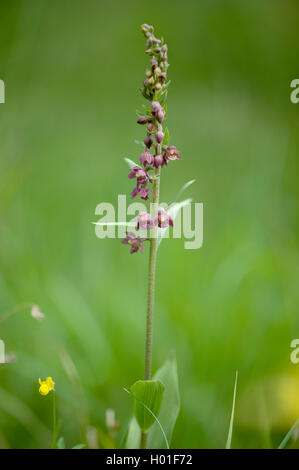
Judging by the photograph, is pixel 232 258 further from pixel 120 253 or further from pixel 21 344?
pixel 21 344

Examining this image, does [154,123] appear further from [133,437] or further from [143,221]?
[133,437]

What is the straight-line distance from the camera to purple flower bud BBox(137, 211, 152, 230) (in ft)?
7.16

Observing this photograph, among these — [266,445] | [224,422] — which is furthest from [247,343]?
[266,445]

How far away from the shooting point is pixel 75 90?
8.99 meters

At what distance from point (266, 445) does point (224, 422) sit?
1.31 ft

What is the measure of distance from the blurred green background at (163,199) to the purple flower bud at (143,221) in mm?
1198

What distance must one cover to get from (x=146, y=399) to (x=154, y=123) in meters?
1.47

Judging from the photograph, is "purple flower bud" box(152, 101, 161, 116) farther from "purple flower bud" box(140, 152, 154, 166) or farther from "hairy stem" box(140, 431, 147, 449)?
"hairy stem" box(140, 431, 147, 449)

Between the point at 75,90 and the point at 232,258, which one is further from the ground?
the point at 75,90

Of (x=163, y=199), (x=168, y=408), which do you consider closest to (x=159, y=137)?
(x=168, y=408)

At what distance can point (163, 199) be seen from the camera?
5.94 m

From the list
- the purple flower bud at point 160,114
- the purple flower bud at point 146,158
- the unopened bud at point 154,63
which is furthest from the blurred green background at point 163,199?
the unopened bud at point 154,63
